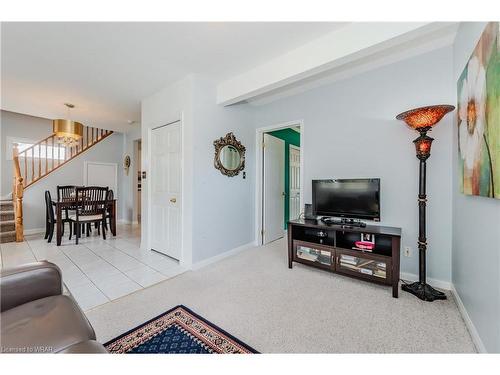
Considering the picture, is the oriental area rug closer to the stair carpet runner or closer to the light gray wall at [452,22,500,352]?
the light gray wall at [452,22,500,352]

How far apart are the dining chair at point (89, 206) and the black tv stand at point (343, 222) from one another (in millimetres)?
3921

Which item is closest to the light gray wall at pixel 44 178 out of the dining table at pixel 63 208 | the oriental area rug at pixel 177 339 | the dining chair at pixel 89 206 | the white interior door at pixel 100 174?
the white interior door at pixel 100 174

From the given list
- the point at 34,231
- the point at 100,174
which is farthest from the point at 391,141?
the point at 34,231

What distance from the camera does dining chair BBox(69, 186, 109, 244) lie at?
3.72 meters

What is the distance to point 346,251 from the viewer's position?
2.21m

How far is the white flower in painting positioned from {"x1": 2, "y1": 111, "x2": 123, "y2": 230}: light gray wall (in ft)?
22.4

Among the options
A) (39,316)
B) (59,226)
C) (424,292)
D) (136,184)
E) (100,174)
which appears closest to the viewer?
(39,316)

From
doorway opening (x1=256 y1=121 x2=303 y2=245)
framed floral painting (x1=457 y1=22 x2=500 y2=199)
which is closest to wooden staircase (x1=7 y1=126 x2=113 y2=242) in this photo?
doorway opening (x1=256 y1=121 x2=303 y2=245)

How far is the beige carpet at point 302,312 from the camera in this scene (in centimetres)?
139

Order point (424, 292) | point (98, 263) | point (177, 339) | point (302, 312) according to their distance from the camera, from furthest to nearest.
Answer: point (98, 263) → point (424, 292) → point (302, 312) → point (177, 339)

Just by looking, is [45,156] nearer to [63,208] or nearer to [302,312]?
[63,208]

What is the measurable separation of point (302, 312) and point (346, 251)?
826mm
